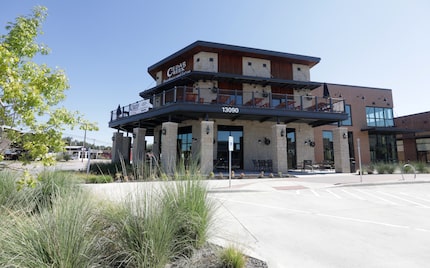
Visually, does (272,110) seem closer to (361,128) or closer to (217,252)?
(217,252)

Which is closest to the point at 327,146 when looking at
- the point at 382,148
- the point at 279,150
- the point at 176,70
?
the point at 382,148

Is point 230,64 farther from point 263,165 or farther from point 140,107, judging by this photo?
point 263,165

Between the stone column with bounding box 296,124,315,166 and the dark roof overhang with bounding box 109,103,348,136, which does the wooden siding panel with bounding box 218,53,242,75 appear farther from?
the stone column with bounding box 296,124,315,166

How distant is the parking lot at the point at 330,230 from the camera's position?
3127mm

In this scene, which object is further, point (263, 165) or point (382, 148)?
point (382, 148)

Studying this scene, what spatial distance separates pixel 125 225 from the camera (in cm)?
258

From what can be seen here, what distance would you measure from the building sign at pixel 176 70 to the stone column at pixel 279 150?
9.98m

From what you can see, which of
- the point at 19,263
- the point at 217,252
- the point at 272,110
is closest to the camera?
the point at 19,263

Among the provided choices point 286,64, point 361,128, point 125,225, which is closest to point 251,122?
point 286,64

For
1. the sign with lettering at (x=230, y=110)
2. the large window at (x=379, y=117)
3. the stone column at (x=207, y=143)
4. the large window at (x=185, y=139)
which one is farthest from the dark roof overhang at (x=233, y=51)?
the large window at (x=379, y=117)

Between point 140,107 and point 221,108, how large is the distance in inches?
258

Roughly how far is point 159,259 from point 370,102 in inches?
1200

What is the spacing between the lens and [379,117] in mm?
25500

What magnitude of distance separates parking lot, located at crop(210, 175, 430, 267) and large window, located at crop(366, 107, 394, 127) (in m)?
20.8
